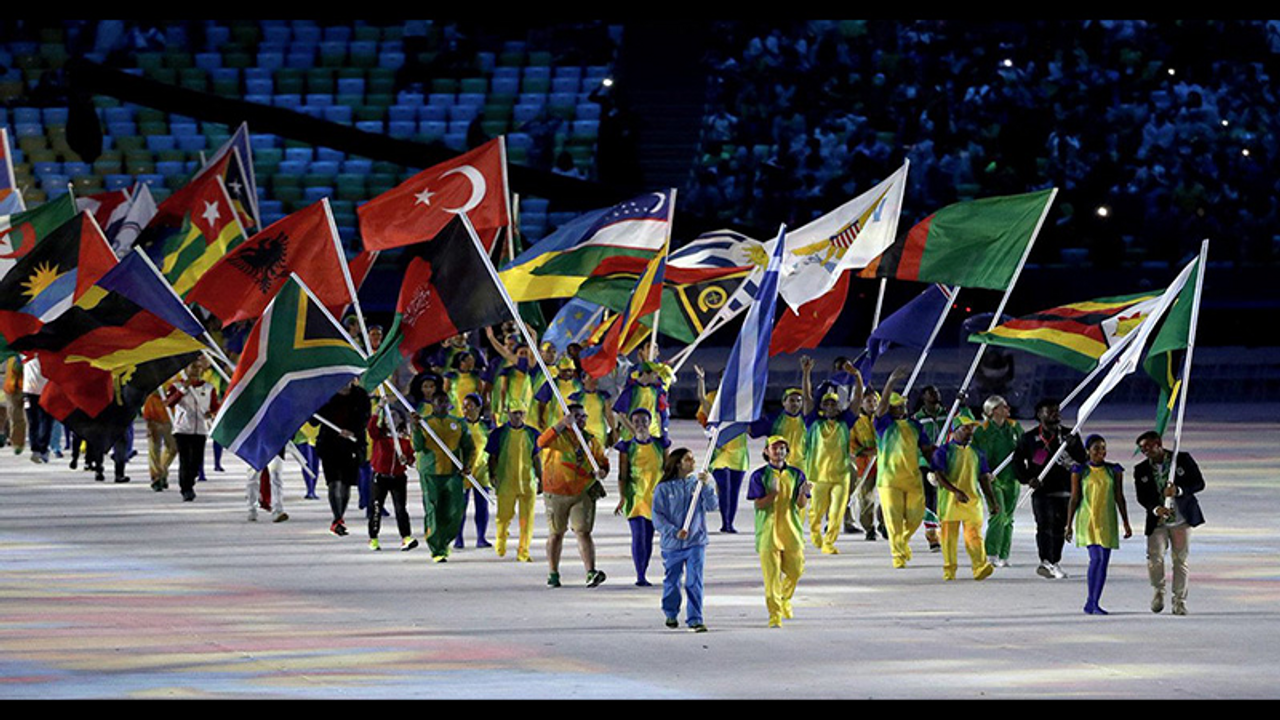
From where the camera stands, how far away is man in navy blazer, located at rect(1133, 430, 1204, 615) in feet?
50.3

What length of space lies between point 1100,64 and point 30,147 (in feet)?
66.3

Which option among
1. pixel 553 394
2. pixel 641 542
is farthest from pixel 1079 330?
pixel 553 394

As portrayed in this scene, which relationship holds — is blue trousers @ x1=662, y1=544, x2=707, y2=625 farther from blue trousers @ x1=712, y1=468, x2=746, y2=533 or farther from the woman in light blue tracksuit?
blue trousers @ x1=712, y1=468, x2=746, y2=533

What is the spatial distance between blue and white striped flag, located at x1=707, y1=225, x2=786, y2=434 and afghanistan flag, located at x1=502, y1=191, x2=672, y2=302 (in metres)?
5.30

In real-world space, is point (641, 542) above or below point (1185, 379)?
below

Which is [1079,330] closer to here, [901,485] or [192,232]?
[901,485]

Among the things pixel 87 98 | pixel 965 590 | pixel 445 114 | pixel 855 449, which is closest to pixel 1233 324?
pixel 445 114

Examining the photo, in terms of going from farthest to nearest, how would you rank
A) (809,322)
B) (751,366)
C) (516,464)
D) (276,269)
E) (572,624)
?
(809,322) < (276,269) < (516,464) < (751,366) < (572,624)

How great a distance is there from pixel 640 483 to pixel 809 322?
192 inches

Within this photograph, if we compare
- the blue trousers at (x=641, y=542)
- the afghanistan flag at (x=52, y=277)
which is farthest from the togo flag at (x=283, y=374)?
the afghanistan flag at (x=52, y=277)

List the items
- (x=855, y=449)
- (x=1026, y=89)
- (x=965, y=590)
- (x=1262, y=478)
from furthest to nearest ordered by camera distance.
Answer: (x=1026, y=89) < (x=1262, y=478) < (x=855, y=449) < (x=965, y=590)

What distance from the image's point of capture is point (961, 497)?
1753cm

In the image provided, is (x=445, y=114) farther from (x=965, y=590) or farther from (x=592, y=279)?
(x=965, y=590)

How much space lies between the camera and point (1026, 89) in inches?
1734
